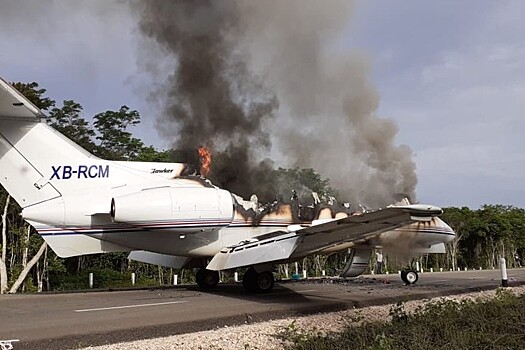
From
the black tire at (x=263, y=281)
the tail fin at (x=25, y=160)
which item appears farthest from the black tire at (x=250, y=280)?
the tail fin at (x=25, y=160)

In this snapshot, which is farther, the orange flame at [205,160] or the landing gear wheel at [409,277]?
the landing gear wheel at [409,277]

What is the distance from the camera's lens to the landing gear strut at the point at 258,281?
15656mm

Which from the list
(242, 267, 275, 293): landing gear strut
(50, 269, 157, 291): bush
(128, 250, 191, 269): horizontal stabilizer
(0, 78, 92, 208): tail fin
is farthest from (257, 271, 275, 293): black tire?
(50, 269, 157, 291): bush

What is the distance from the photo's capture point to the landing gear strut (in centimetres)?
1566

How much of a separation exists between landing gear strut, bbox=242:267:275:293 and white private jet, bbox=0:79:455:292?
0.03 m

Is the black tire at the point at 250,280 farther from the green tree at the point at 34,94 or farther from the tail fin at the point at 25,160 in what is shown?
the green tree at the point at 34,94

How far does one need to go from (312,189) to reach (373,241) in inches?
153

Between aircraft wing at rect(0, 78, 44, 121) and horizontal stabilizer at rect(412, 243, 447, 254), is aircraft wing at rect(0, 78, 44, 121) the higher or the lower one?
the higher one

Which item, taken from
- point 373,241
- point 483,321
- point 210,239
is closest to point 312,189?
point 373,241

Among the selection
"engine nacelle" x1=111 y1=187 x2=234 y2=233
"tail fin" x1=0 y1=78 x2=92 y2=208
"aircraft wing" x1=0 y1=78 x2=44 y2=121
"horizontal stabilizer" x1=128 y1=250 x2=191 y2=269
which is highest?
"aircraft wing" x1=0 y1=78 x2=44 y2=121

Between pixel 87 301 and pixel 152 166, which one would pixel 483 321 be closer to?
pixel 87 301

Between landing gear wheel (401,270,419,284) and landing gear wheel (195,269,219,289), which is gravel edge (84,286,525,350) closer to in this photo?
landing gear wheel (195,269,219,289)

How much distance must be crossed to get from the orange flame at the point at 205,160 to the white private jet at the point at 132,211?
75 centimetres

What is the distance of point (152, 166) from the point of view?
54.3 feet
